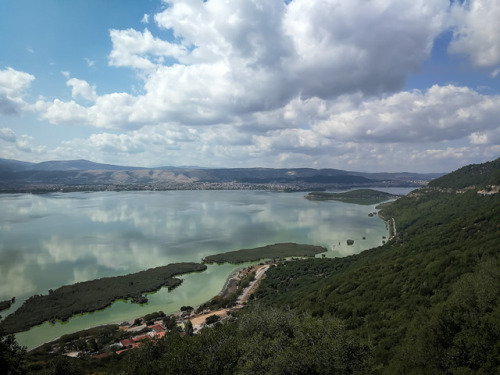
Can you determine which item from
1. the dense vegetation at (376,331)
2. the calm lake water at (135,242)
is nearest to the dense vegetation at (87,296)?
the calm lake water at (135,242)

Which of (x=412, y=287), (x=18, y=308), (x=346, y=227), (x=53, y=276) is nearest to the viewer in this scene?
(x=412, y=287)

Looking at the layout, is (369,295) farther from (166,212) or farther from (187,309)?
(166,212)

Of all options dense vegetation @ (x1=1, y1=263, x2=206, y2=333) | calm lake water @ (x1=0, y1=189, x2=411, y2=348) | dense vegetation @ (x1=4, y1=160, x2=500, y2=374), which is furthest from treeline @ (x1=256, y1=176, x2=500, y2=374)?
calm lake water @ (x1=0, y1=189, x2=411, y2=348)

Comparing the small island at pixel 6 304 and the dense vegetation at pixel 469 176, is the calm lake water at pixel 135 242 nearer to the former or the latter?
the small island at pixel 6 304

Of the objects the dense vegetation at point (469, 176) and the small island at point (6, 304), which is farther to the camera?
the dense vegetation at point (469, 176)

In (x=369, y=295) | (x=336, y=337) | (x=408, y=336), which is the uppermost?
(x=336, y=337)

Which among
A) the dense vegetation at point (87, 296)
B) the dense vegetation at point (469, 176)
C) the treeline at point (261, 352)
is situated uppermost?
the dense vegetation at point (469, 176)

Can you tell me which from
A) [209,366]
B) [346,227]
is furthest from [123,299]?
[346,227]
